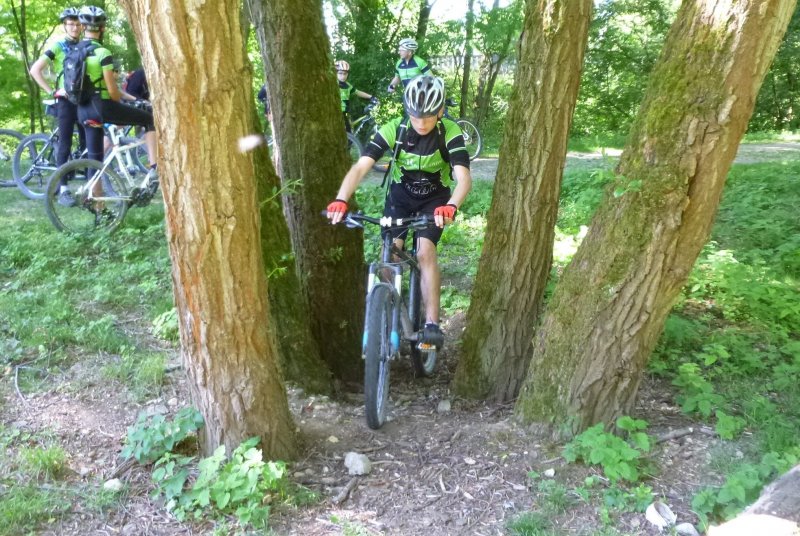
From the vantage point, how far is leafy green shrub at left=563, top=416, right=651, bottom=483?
9.39 ft

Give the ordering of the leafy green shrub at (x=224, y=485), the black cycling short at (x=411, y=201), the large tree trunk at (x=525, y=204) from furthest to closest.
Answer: the black cycling short at (x=411, y=201) → the large tree trunk at (x=525, y=204) → the leafy green shrub at (x=224, y=485)

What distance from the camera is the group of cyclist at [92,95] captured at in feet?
20.4


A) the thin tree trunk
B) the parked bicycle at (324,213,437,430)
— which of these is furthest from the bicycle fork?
the thin tree trunk

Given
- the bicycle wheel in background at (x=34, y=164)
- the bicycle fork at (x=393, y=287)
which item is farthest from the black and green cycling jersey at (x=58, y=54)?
the bicycle fork at (x=393, y=287)

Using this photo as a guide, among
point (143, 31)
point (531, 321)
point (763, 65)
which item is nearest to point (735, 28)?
point (763, 65)

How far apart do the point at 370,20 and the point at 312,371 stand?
14768mm

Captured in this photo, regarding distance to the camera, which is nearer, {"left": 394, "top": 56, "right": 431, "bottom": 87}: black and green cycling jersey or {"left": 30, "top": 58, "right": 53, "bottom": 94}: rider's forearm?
{"left": 30, "top": 58, "right": 53, "bottom": 94}: rider's forearm

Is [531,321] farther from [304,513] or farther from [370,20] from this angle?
[370,20]

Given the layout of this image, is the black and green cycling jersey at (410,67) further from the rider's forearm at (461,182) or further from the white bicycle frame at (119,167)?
the rider's forearm at (461,182)

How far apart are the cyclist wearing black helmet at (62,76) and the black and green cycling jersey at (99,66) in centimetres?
51

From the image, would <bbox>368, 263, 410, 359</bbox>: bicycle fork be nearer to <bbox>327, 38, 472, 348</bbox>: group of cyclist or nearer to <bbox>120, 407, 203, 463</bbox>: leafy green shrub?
<bbox>327, 38, 472, 348</bbox>: group of cyclist

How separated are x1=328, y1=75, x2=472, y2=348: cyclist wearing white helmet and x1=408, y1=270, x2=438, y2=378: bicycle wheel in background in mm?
199

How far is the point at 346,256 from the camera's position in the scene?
15.0 ft

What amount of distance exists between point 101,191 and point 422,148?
4.30 metres
